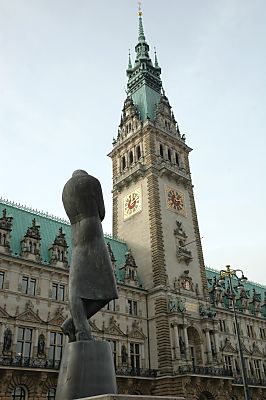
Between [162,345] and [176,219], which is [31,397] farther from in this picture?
[176,219]

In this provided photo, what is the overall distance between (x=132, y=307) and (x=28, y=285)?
12766 millimetres

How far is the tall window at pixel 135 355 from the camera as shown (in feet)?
133

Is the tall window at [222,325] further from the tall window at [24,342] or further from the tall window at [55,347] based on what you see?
the tall window at [24,342]

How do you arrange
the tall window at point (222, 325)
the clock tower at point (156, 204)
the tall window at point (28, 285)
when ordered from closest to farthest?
the tall window at point (28, 285) < the clock tower at point (156, 204) < the tall window at point (222, 325)

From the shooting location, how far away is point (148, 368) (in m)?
40.9

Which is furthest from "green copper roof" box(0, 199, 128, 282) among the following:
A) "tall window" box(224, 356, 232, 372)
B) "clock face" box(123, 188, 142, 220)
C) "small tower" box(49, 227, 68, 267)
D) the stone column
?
"tall window" box(224, 356, 232, 372)

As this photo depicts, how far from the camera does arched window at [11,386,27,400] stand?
3055cm

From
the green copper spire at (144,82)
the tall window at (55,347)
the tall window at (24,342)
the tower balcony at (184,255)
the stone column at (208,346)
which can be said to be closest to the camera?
the tall window at (24,342)

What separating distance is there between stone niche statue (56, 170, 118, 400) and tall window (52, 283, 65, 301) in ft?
83.5

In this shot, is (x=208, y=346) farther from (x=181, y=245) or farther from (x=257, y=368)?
(x=257, y=368)

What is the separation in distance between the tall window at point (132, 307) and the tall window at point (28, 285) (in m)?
11.6

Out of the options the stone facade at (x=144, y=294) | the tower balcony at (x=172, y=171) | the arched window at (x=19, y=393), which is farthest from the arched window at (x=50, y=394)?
the tower balcony at (x=172, y=171)

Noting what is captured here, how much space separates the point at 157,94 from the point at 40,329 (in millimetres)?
42824

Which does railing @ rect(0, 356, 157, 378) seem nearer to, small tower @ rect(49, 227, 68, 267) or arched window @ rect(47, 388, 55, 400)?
arched window @ rect(47, 388, 55, 400)
